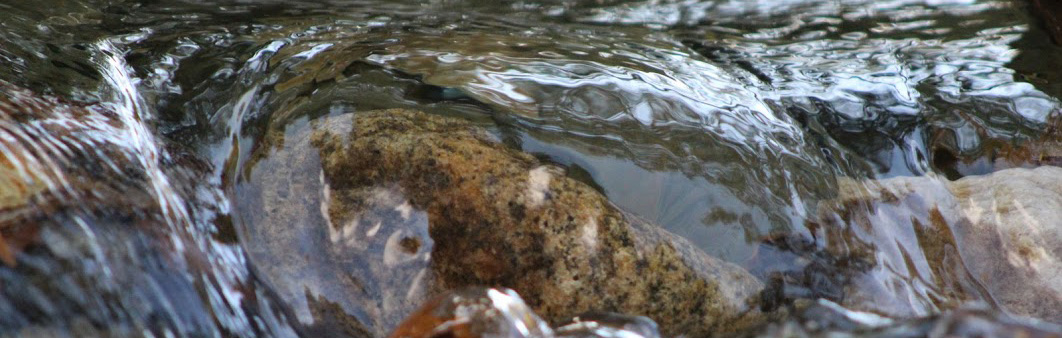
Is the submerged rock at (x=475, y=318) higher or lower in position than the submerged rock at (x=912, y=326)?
lower

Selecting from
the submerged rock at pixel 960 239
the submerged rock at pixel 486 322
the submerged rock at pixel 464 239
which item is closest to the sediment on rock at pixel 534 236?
the submerged rock at pixel 464 239

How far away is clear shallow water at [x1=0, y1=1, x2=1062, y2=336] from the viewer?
241 cm

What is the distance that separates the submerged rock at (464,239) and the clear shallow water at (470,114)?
11 cm

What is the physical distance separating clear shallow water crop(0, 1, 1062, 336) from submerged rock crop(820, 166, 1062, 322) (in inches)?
1.5

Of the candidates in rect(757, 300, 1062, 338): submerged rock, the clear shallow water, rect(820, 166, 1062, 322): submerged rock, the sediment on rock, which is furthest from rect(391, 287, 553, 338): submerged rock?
rect(820, 166, 1062, 322): submerged rock

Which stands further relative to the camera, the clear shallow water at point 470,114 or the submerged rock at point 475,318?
the clear shallow water at point 470,114

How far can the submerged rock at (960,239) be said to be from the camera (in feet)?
10.1

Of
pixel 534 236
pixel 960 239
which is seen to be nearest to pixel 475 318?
pixel 534 236

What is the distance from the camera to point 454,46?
12.2ft

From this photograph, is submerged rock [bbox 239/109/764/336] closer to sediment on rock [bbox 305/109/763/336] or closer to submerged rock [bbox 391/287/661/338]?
sediment on rock [bbox 305/109/763/336]

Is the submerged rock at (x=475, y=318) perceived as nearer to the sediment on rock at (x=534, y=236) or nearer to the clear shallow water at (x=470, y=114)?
the sediment on rock at (x=534, y=236)

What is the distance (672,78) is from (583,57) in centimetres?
42

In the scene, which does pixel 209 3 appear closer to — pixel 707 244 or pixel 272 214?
pixel 272 214

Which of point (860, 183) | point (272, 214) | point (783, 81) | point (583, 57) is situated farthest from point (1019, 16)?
point (272, 214)
